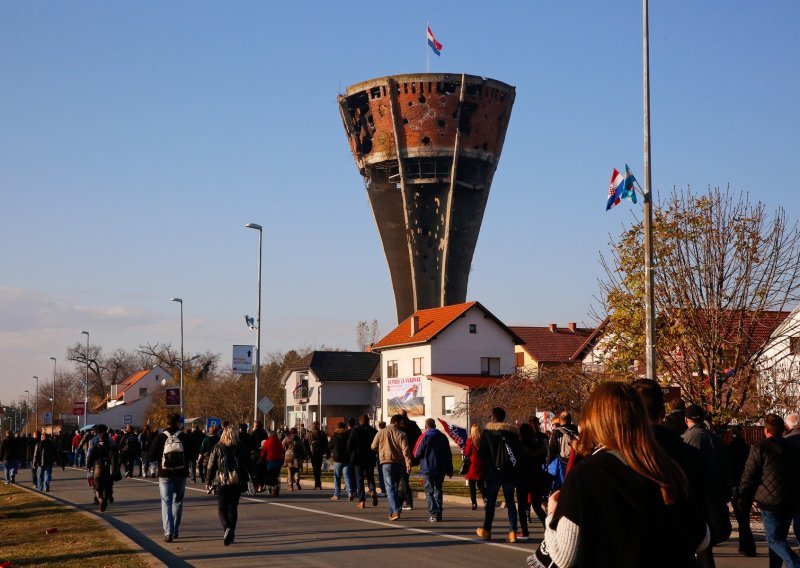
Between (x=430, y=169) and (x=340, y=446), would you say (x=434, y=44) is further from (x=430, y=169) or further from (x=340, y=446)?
(x=340, y=446)

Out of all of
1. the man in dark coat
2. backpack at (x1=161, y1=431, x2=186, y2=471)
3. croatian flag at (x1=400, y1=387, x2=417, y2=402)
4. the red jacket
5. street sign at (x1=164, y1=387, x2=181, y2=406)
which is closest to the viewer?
backpack at (x1=161, y1=431, x2=186, y2=471)

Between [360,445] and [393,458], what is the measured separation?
357 cm

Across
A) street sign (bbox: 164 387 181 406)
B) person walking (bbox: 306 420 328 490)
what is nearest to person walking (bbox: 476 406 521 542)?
person walking (bbox: 306 420 328 490)

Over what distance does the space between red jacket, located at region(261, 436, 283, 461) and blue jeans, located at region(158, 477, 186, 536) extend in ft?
34.6

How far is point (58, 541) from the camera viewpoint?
49.5 feet

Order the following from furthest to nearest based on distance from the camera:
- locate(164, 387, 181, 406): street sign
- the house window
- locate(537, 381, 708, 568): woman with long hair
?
the house window → locate(164, 387, 181, 406): street sign → locate(537, 381, 708, 568): woman with long hair

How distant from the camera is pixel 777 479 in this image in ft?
36.5

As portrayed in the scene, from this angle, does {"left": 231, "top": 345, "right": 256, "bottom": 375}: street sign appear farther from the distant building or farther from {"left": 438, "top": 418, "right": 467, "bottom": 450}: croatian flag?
the distant building

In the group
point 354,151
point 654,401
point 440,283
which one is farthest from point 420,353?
point 654,401

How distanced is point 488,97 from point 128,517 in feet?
229

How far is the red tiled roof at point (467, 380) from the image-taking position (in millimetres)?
68625

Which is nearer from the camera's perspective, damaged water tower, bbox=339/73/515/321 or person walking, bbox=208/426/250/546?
person walking, bbox=208/426/250/546

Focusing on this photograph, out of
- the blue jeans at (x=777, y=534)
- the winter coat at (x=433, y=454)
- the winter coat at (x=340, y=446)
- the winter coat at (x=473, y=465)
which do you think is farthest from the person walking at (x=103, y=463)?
the blue jeans at (x=777, y=534)

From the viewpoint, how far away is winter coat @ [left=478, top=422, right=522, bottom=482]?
14734mm
